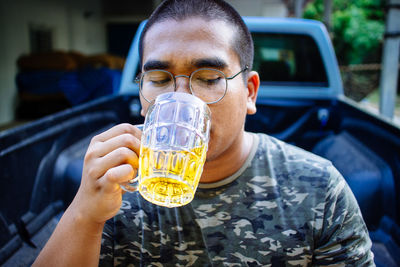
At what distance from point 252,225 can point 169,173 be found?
569 mm

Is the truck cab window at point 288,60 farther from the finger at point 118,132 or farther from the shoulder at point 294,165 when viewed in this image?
the finger at point 118,132

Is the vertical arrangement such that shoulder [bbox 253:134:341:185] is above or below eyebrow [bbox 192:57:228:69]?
below

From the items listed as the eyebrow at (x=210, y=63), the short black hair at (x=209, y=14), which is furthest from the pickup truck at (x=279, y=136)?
the eyebrow at (x=210, y=63)

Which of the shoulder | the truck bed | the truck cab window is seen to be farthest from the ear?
the truck cab window

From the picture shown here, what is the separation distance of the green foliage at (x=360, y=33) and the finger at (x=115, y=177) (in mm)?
18883

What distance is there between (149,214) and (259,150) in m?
0.60

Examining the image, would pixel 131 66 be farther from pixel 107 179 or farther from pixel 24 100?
pixel 24 100

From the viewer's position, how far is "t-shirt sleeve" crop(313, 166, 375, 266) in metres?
1.29

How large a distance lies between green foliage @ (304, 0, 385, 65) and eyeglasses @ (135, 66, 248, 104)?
725 inches

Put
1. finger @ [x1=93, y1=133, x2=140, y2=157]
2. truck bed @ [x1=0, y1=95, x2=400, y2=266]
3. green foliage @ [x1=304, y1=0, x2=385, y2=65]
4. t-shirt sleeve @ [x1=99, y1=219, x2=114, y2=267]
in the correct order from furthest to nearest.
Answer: green foliage @ [x1=304, y1=0, x2=385, y2=65] → truck bed @ [x1=0, y1=95, x2=400, y2=266] → t-shirt sleeve @ [x1=99, y1=219, x2=114, y2=267] → finger @ [x1=93, y1=133, x2=140, y2=157]

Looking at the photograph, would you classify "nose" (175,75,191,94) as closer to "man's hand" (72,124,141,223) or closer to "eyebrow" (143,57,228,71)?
"eyebrow" (143,57,228,71)

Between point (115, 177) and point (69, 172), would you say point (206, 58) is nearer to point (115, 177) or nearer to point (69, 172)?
point (115, 177)

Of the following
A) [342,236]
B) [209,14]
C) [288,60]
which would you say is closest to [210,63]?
[209,14]

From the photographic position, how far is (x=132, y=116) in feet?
11.5
